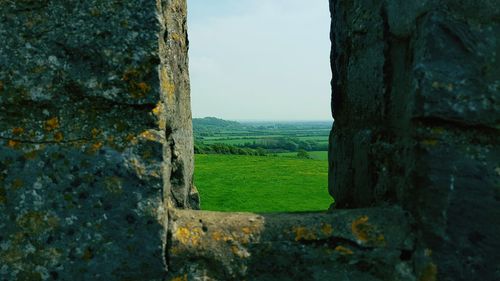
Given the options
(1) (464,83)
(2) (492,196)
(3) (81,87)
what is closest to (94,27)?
(3) (81,87)

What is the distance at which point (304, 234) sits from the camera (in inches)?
74.2

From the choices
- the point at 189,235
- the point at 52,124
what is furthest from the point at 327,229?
the point at 52,124

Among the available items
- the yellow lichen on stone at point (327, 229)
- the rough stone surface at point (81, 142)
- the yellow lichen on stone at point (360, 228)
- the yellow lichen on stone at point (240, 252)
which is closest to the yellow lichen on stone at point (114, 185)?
the rough stone surface at point (81, 142)

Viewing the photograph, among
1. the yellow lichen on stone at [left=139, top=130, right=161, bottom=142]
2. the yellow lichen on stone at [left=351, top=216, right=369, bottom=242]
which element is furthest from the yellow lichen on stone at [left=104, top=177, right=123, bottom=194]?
the yellow lichen on stone at [left=351, top=216, right=369, bottom=242]

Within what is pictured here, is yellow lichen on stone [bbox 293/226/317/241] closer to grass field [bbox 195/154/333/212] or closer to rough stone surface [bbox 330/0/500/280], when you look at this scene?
rough stone surface [bbox 330/0/500/280]

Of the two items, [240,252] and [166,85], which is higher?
[166,85]

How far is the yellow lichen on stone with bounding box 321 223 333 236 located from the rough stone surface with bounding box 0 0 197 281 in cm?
69

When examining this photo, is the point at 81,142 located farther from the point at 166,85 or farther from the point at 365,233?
the point at 365,233

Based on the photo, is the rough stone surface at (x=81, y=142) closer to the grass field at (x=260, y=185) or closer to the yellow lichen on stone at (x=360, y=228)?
the yellow lichen on stone at (x=360, y=228)

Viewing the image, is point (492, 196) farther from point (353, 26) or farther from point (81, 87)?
point (81, 87)

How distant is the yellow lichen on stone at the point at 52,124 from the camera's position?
5.72 ft

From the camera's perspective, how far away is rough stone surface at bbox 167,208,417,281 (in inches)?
72.4

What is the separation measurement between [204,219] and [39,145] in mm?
753

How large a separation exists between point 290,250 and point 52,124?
1122mm
